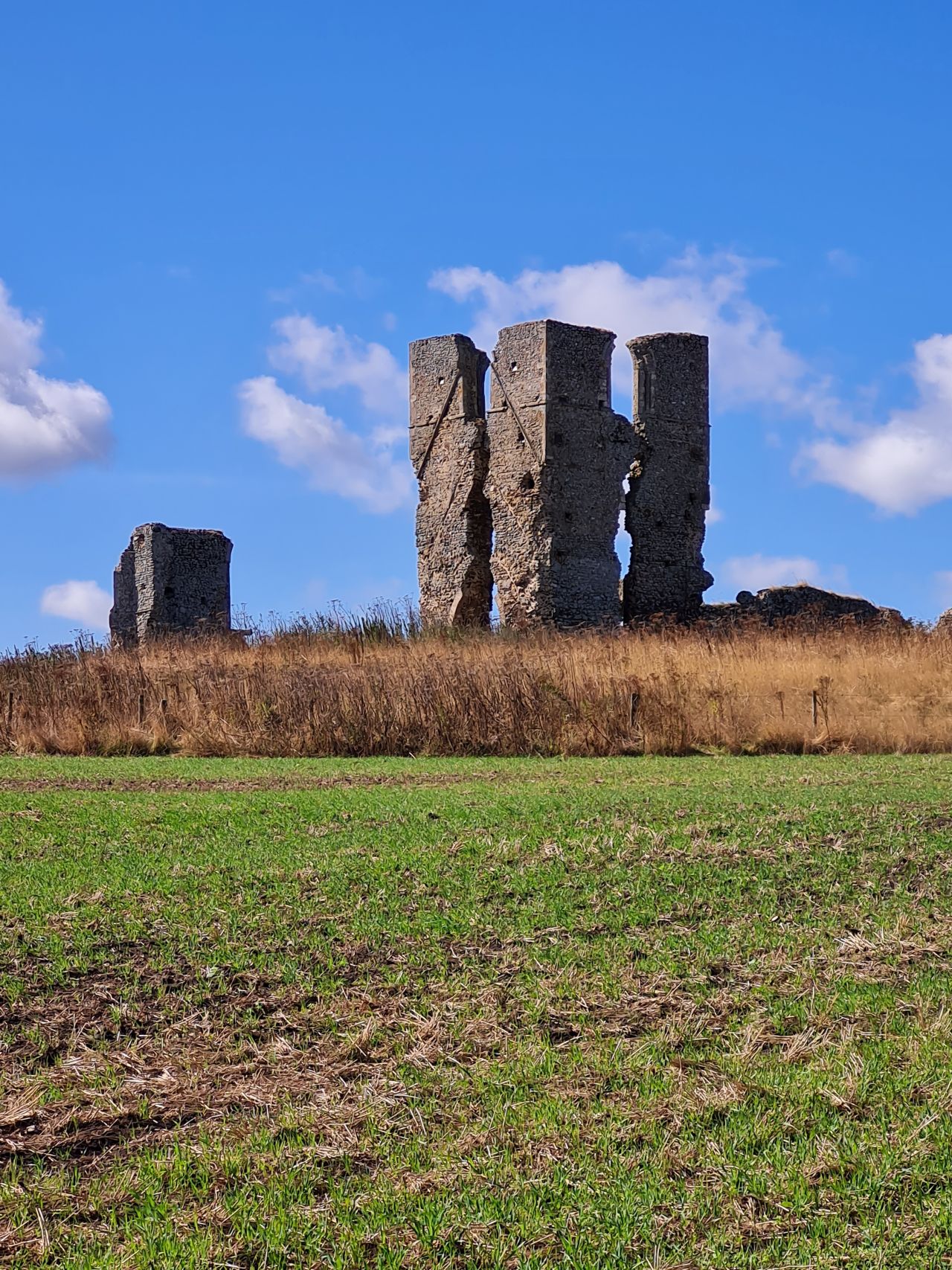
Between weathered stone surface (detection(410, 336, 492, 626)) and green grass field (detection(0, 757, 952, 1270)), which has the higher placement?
weathered stone surface (detection(410, 336, 492, 626))

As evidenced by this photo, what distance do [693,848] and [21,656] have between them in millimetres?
15382

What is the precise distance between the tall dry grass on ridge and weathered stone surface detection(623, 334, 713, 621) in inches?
376

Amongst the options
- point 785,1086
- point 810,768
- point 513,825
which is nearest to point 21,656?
point 810,768

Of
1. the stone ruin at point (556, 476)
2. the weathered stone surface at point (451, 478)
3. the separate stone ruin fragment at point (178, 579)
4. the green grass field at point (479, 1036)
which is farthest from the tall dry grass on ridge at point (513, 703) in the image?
the separate stone ruin fragment at point (178, 579)

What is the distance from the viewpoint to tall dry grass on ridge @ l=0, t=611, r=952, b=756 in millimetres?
Result: 14508

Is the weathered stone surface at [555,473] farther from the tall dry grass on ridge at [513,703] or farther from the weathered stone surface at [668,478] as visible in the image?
the tall dry grass on ridge at [513,703]

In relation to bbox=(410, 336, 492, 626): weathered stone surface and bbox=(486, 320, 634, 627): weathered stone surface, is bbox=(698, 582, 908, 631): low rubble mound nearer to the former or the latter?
bbox=(486, 320, 634, 627): weathered stone surface

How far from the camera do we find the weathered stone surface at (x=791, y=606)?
27641 millimetres

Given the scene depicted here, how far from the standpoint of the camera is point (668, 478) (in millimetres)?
28297

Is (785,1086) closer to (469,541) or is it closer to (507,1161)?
(507,1161)

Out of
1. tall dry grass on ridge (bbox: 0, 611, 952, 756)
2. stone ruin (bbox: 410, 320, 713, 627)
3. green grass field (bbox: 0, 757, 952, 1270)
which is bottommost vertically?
green grass field (bbox: 0, 757, 952, 1270)

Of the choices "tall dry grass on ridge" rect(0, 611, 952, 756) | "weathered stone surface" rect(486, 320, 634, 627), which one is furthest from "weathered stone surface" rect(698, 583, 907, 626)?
"tall dry grass on ridge" rect(0, 611, 952, 756)

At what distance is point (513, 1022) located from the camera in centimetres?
501

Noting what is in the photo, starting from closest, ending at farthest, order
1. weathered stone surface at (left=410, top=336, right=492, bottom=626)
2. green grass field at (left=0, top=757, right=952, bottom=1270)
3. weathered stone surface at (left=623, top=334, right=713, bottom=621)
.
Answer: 1. green grass field at (left=0, top=757, right=952, bottom=1270)
2. weathered stone surface at (left=410, top=336, right=492, bottom=626)
3. weathered stone surface at (left=623, top=334, right=713, bottom=621)
